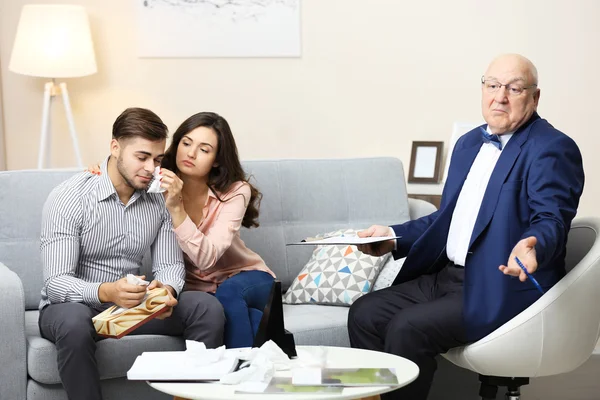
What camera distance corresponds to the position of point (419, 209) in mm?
3514

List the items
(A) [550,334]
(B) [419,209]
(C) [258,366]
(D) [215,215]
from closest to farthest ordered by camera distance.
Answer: (C) [258,366] < (A) [550,334] < (D) [215,215] < (B) [419,209]

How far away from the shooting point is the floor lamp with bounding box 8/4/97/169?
12.9 feet

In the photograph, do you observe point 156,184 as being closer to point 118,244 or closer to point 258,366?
point 118,244

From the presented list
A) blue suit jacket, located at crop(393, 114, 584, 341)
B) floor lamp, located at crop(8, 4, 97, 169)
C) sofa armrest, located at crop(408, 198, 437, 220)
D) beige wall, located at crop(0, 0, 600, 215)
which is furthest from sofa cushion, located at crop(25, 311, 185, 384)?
beige wall, located at crop(0, 0, 600, 215)

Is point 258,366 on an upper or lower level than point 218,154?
lower

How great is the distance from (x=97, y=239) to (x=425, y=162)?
204 centimetres

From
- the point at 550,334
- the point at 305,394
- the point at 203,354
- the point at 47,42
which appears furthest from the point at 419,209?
the point at 47,42

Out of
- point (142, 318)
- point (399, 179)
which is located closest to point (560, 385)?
point (399, 179)

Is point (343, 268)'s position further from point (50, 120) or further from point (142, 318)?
point (50, 120)

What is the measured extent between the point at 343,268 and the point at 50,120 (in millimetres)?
1816

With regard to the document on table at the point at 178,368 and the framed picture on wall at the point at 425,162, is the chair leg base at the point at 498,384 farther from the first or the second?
the framed picture on wall at the point at 425,162

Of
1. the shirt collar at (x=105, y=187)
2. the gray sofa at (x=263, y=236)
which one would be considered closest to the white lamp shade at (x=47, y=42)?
the gray sofa at (x=263, y=236)

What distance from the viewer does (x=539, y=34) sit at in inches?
167

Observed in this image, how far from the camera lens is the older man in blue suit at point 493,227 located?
96.3 inches
